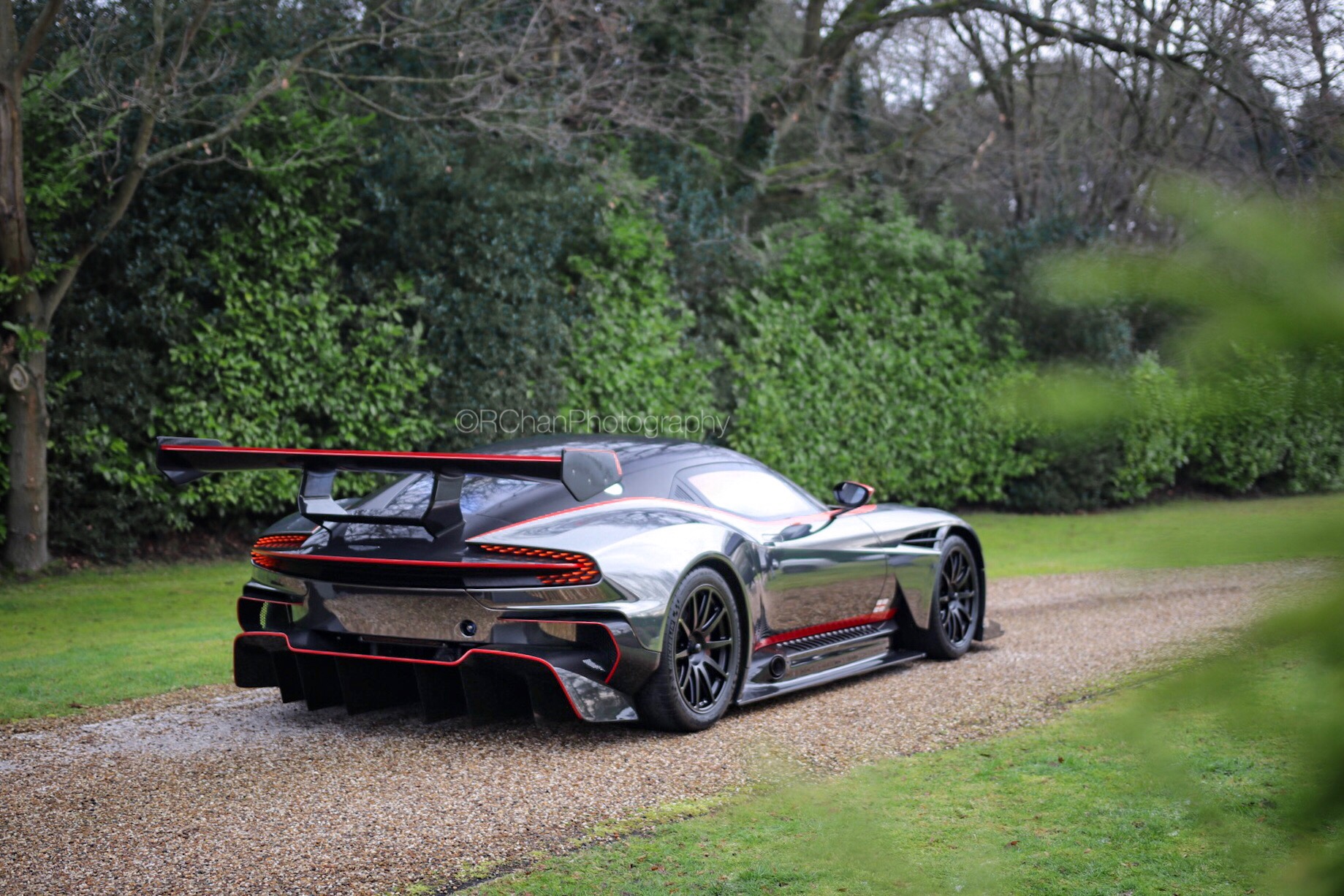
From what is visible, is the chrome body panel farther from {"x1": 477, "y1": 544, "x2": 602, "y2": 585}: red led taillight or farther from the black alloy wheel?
the black alloy wheel

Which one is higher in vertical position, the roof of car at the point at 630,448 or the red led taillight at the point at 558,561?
the roof of car at the point at 630,448

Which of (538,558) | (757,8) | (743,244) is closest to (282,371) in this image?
(743,244)

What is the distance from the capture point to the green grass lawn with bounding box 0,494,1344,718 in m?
0.87

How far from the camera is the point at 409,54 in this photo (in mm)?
13930

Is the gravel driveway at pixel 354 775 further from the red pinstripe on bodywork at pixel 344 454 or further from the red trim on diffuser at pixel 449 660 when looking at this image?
the red pinstripe on bodywork at pixel 344 454

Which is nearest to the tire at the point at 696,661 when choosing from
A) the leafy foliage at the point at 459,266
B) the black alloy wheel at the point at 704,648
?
the black alloy wheel at the point at 704,648

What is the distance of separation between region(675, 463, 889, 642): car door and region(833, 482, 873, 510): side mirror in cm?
8

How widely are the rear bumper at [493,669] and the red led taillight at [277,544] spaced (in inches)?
12.8

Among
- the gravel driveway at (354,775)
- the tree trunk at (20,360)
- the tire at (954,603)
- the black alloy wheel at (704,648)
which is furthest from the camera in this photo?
the tree trunk at (20,360)

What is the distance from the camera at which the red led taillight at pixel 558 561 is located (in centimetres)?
523

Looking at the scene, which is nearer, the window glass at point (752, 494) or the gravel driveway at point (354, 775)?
the gravel driveway at point (354, 775)

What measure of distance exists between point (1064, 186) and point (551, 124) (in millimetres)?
12631

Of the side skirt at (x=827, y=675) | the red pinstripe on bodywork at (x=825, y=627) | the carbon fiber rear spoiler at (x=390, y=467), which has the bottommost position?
the side skirt at (x=827, y=675)

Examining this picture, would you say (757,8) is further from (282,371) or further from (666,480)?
(666,480)
